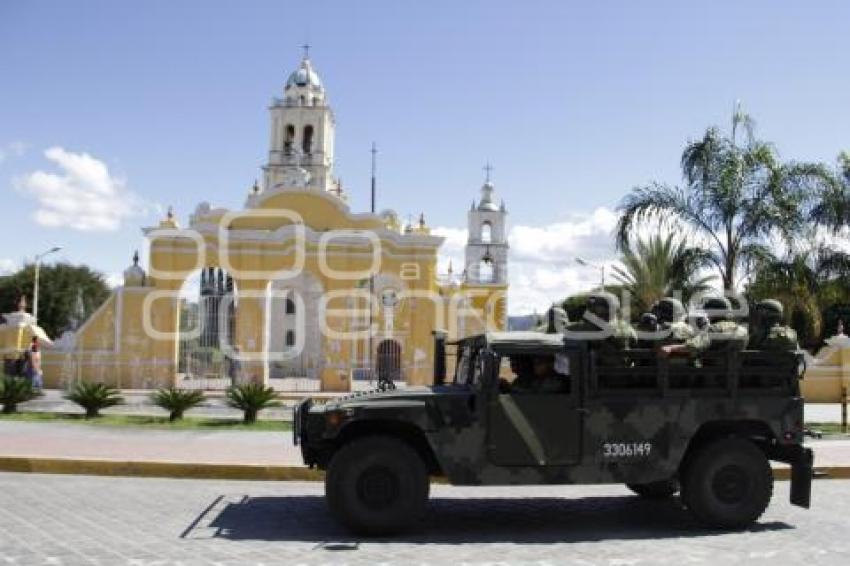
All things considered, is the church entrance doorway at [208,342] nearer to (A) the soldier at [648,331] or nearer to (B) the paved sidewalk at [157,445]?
(B) the paved sidewalk at [157,445]

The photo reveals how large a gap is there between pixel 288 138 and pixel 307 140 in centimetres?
128

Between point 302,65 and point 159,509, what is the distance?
2276 inches

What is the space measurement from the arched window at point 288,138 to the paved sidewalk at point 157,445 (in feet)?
148

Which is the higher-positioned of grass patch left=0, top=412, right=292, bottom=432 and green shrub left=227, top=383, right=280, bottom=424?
green shrub left=227, top=383, right=280, bottom=424

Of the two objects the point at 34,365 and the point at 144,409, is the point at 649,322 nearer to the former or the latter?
the point at 144,409

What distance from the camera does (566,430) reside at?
8.12 meters

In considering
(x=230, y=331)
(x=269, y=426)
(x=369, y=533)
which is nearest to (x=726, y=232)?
(x=269, y=426)

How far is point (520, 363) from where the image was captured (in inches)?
327

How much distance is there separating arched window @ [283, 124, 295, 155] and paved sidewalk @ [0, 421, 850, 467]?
45.2m

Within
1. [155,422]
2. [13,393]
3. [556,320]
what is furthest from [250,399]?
[556,320]

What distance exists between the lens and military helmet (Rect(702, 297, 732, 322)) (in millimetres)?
9219

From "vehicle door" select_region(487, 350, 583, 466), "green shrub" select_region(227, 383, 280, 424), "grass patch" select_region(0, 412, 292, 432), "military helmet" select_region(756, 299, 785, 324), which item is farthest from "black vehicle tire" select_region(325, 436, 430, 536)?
"green shrub" select_region(227, 383, 280, 424)

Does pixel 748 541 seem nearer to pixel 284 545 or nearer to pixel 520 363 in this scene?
pixel 520 363

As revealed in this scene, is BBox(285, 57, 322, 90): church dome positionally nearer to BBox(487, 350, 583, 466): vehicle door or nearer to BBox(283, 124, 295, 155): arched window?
BBox(283, 124, 295, 155): arched window
